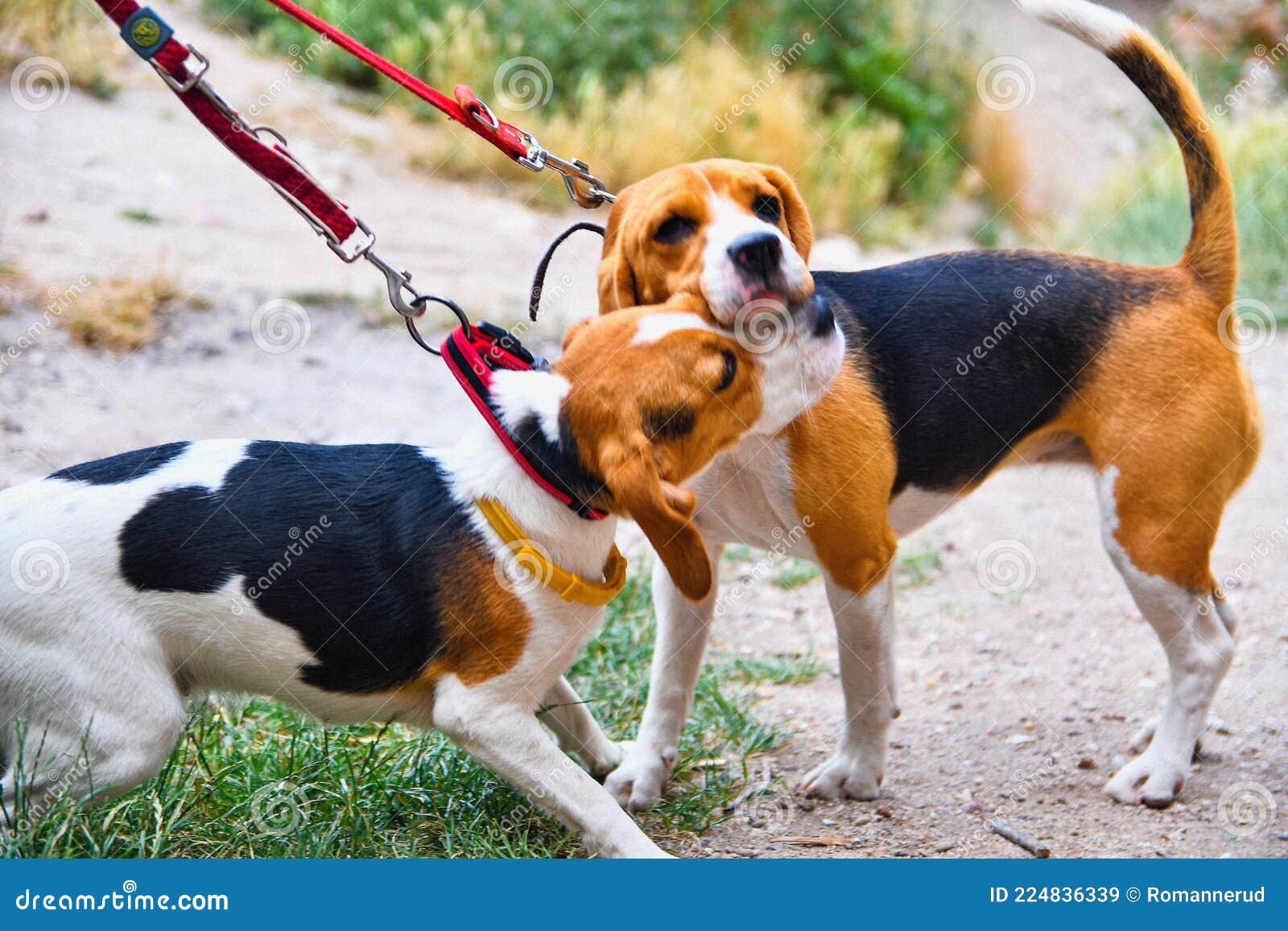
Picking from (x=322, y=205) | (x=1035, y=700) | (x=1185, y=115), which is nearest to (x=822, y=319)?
(x=322, y=205)

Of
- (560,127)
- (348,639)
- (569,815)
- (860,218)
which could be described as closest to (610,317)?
(348,639)

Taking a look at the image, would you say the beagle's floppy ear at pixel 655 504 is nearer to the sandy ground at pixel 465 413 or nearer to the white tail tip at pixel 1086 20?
the sandy ground at pixel 465 413

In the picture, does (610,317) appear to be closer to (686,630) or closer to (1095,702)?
(686,630)

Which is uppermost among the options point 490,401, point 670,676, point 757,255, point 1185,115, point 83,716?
point 1185,115

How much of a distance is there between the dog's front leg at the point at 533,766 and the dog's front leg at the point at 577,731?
68 centimetres

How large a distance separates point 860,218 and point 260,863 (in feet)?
32.7

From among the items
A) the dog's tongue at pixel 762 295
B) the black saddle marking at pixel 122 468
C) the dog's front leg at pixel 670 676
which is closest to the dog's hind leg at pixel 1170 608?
the dog's front leg at pixel 670 676

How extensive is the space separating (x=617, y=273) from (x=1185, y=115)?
198 cm

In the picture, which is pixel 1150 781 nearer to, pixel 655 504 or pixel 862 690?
pixel 862 690

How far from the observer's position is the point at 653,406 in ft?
9.87

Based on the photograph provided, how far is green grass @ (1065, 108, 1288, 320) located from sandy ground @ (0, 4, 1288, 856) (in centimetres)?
166

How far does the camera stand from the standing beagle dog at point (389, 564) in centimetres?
302

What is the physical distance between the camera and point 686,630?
412 centimetres

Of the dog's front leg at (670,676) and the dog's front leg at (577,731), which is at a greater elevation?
the dog's front leg at (670,676)
